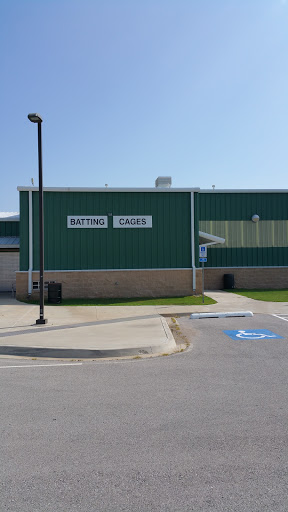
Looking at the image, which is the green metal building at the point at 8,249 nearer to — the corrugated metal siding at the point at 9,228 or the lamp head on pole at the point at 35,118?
the corrugated metal siding at the point at 9,228

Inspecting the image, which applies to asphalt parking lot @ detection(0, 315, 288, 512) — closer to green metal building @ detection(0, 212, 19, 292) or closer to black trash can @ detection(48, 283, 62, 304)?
black trash can @ detection(48, 283, 62, 304)

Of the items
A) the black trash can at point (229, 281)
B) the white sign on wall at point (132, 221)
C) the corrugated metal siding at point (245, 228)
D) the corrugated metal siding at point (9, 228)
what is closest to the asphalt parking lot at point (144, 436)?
the white sign on wall at point (132, 221)

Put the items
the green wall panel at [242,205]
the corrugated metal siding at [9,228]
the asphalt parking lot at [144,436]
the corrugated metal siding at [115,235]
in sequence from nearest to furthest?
1. the asphalt parking lot at [144,436]
2. the corrugated metal siding at [115,235]
3. the corrugated metal siding at [9,228]
4. the green wall panel at [242,205]

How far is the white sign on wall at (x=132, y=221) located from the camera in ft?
71.0

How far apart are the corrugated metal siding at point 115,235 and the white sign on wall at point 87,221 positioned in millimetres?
207

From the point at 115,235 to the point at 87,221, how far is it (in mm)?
1603

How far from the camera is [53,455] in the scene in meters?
4.14

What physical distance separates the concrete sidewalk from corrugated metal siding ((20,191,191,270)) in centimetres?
379

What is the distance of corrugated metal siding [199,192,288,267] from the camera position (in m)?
28.7

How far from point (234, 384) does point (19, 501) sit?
4153 millimetres

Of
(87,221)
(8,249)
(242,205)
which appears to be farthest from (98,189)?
(242,205)

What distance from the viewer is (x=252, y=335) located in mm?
11086

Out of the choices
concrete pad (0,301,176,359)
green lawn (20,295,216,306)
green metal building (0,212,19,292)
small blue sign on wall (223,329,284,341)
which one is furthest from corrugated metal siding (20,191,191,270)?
A: small blue sign on wall (223,329,284,341)

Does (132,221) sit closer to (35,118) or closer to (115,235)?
(115,235)
